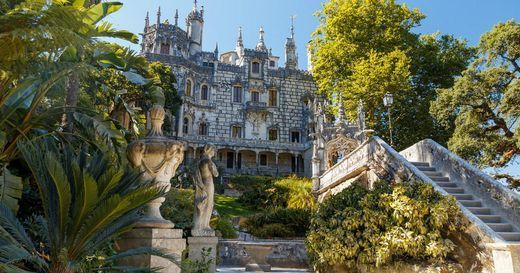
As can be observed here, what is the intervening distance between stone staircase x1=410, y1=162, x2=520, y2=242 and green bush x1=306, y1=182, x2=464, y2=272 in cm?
88

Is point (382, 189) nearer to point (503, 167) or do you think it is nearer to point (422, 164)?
point (422, 164)

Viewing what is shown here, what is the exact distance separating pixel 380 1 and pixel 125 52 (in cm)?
2048

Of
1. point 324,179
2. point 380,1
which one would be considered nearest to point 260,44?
point 380,1

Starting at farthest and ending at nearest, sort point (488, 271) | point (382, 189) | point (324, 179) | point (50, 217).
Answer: point (324, 179) < point (382, 189) < point (488, 271) < point (50, 217)

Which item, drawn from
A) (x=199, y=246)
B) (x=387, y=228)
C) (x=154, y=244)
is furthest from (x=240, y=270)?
(x=154, y=244)

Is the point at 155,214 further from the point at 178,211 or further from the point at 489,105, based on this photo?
the point at 489,105

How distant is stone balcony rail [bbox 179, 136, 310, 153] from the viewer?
120 ft

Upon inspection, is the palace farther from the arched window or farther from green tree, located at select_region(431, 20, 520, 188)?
green tree, located at select_region(431, 20, 520, 188)

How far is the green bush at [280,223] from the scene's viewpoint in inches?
659

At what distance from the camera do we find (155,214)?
19.1 feet

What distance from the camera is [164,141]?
5859mm

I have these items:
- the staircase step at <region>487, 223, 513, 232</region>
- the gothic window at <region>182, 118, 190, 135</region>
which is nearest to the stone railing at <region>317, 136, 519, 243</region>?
the staircase step at <region>487, 223, 513, 232</region>

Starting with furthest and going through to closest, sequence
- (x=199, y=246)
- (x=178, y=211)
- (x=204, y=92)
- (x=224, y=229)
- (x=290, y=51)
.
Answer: (x=290, y=51) → (x=204, y=92) → (x=224, y=229) → (x=178, y=211) → (x=199, y=246)

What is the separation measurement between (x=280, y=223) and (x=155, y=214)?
1202cm
